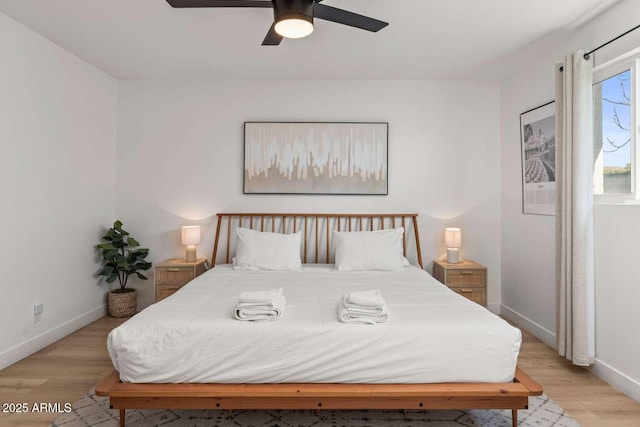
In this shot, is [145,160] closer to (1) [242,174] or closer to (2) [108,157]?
(2) [108,157]

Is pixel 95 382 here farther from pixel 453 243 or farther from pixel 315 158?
pixel 453 243

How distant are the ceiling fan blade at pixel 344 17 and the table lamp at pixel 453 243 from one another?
232 centimetres

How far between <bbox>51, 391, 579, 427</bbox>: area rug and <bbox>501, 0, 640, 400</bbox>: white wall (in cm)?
71

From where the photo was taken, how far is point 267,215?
13.3 ft

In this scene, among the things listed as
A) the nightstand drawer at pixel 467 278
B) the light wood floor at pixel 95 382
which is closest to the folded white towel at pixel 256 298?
the light wood floor at pixel 95 382

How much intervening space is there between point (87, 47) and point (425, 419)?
3971 millimetres

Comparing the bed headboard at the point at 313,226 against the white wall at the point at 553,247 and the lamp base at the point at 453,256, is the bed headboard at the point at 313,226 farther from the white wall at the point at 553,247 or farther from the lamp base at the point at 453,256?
the white wall at the point at 553,247

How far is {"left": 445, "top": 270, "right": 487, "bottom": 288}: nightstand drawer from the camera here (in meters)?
3.55

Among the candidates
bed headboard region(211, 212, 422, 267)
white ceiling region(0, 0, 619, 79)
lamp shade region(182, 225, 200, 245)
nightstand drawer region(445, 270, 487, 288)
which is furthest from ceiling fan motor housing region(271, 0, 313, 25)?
nightstand drawer region(445, 270, 487, 288)

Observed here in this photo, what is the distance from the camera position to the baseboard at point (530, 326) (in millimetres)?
3150

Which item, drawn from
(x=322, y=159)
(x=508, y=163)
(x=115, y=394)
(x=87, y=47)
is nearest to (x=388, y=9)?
(x=322, y=159)

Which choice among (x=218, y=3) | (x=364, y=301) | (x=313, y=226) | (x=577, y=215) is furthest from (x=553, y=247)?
(x=218, y=3)

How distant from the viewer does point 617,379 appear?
7.97ft

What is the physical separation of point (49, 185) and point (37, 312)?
3.53 feet
